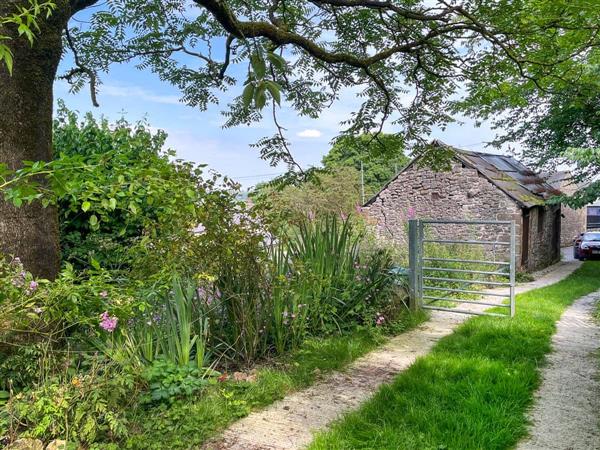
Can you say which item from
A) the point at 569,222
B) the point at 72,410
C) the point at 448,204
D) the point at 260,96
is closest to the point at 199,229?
the point at 72,410

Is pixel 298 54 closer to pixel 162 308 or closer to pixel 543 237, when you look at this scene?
pixel 162 308

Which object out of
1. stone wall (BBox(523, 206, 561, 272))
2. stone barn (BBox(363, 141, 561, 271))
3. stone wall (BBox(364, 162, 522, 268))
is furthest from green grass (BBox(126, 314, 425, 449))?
stone wall (BBox(523, 206, 561, 272))

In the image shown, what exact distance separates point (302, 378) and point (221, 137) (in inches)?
133

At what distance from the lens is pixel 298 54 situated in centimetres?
552

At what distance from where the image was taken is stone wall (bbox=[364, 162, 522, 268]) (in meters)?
12.0

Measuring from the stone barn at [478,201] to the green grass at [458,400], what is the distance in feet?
22.0

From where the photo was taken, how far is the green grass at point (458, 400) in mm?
2521

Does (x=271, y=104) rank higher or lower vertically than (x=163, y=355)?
higher

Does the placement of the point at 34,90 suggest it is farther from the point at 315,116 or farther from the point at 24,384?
the point at 315,116

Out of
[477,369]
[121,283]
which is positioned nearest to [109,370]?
[121,283]

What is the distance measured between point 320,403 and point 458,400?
38.9 inches

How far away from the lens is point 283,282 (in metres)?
3.97

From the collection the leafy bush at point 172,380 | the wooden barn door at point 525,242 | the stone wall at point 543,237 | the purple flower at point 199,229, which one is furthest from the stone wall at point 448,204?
the leafy bush at point 172,380

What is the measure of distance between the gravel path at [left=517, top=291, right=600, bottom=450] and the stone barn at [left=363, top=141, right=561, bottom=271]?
254 inches
